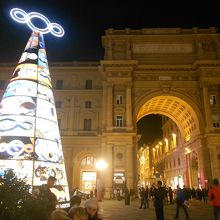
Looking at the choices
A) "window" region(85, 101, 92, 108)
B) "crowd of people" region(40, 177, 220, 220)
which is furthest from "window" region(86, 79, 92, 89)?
"crowd of people" region(40, 177, 220, 220)

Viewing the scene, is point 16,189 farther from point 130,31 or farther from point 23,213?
point 130,31

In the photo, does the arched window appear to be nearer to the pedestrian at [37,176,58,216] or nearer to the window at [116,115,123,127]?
the window at [116,115,123,127]

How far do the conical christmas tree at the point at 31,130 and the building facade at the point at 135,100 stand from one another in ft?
73.9

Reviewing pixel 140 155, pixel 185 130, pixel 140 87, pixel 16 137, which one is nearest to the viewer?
pixel 16 137

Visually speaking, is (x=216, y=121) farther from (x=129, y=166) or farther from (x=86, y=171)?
(x=86, y=171)

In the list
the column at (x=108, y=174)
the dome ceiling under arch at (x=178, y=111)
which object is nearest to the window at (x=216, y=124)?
the dome ceiling under arch at (x=178, y=111)

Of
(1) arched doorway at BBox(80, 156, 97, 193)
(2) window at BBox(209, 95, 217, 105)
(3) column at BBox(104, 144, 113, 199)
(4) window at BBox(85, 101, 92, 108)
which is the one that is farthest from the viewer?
(4) window at BBox(85, 101, 92, 108)

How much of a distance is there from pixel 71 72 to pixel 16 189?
38.3 meters

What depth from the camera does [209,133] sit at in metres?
33.1

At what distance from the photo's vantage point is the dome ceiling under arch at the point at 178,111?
1439 inches

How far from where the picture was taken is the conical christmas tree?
9.59m

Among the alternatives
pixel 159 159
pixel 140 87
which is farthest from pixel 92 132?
pixel 159 159

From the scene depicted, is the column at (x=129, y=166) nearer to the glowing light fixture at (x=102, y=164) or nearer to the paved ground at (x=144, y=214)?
the glowing light fixture at (x=102, y=164)

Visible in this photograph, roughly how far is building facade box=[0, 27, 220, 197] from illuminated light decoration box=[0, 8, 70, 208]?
2249 centimetres
